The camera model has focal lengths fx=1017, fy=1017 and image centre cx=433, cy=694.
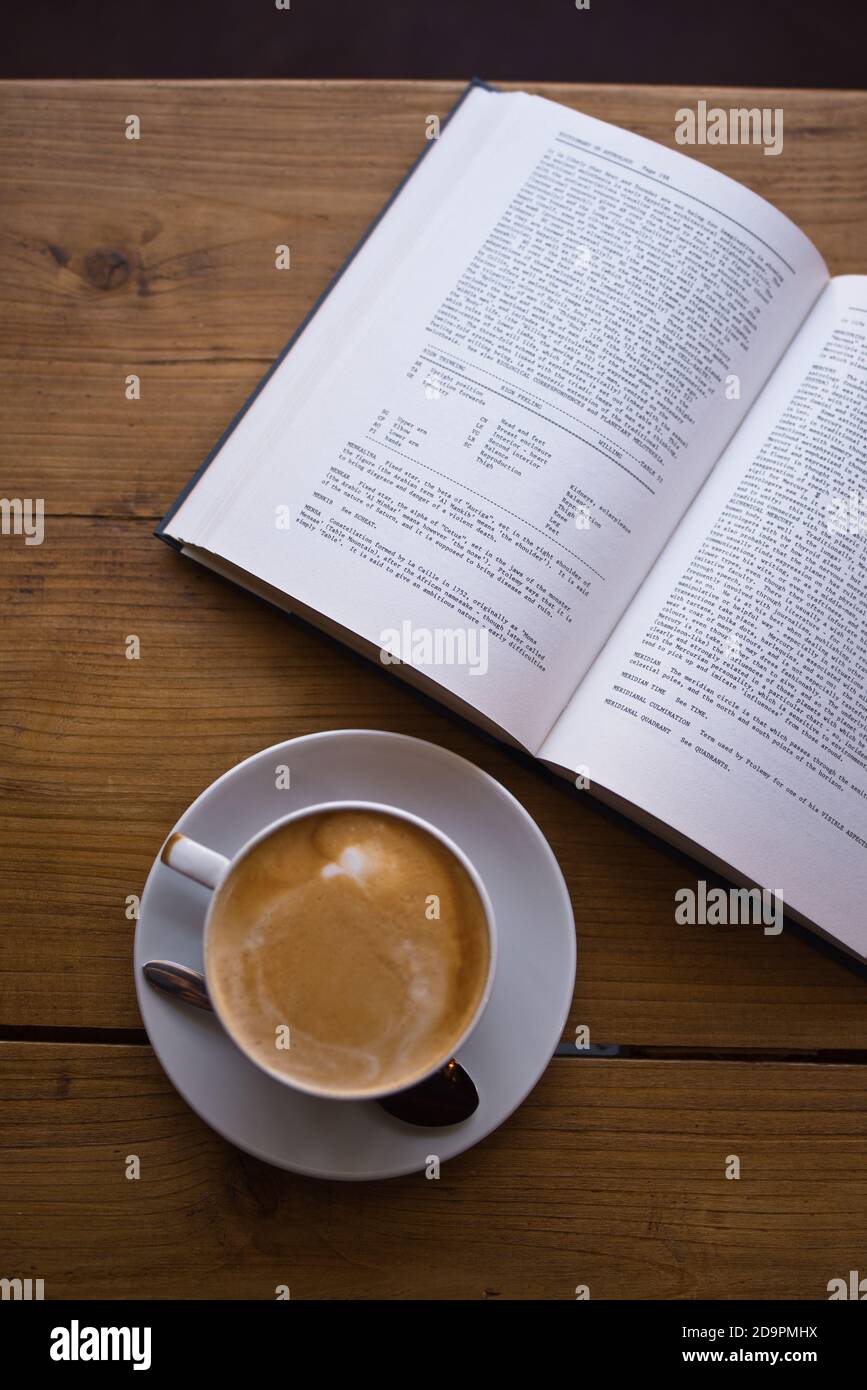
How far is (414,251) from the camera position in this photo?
2.57 ft

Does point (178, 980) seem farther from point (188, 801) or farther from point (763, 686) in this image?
point (763, 686)

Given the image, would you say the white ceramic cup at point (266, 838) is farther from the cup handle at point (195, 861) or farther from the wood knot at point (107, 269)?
the wood knot at point (107, 269)

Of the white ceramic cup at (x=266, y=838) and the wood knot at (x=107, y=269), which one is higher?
the wood knot at (x=107, y=269)

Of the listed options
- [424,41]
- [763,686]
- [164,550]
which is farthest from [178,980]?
[424,41]

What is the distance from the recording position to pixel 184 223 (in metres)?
0.83

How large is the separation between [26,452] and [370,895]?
45 centimetres

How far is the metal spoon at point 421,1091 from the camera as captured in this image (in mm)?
656

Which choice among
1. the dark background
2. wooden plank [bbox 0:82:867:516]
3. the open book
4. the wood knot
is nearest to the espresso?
the open book

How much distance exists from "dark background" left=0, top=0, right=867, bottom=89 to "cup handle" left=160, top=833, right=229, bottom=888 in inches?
A: 44.3

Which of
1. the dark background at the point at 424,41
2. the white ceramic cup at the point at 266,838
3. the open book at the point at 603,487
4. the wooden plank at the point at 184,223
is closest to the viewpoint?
the white ceramic cup at the point at 266,838

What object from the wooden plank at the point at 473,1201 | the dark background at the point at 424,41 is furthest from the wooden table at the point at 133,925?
the dark background at the point at 424,41

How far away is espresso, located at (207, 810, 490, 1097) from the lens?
1.98 ft

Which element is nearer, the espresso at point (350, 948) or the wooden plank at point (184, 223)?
the espresso at point (350, 948)
